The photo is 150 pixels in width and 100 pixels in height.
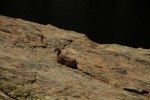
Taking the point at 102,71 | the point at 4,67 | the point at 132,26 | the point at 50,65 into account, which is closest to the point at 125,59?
the point at 102,71

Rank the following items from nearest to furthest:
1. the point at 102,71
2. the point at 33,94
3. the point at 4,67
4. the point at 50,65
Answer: the point at 33,94, the point at 4,67, the point at 50,65, the point at 102,71

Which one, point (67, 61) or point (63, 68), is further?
point (67, 61)

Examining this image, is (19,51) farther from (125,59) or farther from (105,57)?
(125,59)

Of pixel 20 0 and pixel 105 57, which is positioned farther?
pixel 20 0

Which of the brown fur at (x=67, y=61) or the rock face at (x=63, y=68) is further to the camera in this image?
the brown fur at (x=67, y=61)

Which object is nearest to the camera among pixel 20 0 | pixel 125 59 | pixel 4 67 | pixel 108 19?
pixel 4 67

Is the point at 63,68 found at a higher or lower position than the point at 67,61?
lower

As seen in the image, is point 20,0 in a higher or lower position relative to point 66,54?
higher

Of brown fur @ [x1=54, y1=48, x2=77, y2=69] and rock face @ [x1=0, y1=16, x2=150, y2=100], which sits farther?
brown fur @ [x1=54, y1=48, x2=77, y2=69]
